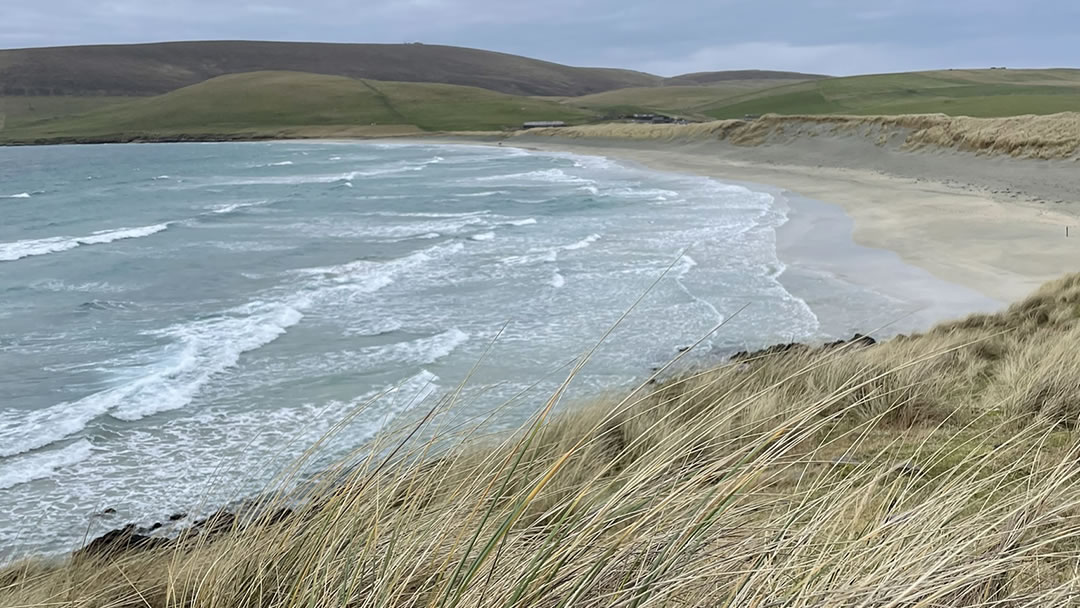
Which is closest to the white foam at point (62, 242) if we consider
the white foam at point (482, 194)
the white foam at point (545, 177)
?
the white foam at point (482, 194)

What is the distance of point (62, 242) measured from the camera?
76.3 feet

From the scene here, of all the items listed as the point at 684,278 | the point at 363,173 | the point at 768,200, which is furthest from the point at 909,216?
the point at 363,173

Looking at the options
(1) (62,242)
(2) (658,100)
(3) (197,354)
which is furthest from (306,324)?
(2) (658,100)

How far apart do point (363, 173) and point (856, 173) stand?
28591 mm

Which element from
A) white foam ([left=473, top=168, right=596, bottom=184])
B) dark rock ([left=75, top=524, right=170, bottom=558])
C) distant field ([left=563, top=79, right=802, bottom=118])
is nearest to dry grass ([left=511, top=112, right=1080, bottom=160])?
white foam ([left=473, top=168, right=596, bottom=184])

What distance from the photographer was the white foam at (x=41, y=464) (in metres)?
6.98

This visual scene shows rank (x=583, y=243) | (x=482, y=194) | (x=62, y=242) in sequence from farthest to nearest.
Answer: (x=482, y=194) < (x=62, y=242) < (x=583, y=243)

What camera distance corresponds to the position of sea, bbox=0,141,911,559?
7172 millimetres

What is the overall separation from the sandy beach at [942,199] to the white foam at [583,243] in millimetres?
6421

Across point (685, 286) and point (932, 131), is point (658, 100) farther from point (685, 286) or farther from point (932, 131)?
point (685, 286)

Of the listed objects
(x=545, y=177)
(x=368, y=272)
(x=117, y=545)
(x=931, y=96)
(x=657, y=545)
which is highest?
(x=931, y=96)

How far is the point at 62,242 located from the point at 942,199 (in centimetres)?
2755

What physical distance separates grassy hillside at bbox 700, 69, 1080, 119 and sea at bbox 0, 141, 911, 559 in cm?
3732

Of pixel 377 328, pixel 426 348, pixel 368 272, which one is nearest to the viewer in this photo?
pixel 426 348
